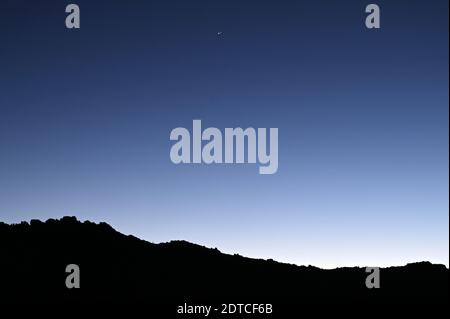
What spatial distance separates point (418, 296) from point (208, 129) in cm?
5351

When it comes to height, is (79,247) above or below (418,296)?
above

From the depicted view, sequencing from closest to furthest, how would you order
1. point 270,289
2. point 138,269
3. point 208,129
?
point 208,129 → point 270,289 → point 138,269

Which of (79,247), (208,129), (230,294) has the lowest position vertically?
(230,294)

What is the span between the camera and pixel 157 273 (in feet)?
260

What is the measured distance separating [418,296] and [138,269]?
1816 inches

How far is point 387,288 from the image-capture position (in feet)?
232

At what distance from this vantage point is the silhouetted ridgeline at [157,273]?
66.4m

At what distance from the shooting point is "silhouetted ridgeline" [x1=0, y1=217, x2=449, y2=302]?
2616 inches

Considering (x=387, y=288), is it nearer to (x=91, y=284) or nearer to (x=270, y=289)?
(x=270, y=289)

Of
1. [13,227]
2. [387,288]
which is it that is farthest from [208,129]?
[13,227]

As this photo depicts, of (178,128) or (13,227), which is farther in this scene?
(13,227)

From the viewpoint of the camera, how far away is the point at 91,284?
228 ft
